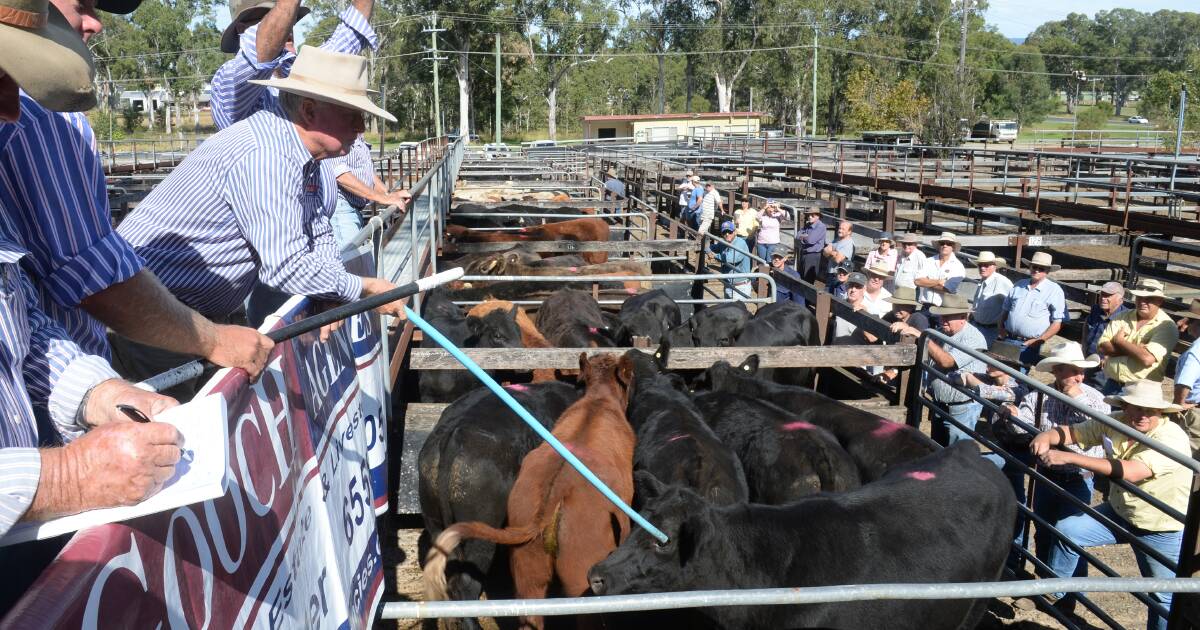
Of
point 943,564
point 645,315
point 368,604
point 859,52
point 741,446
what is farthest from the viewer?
point 859,52

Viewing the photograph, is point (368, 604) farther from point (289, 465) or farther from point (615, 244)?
point (615, 244)

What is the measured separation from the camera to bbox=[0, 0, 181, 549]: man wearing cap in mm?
1285

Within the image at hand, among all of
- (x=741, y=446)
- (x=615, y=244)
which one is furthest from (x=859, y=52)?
(x=741, y=446)

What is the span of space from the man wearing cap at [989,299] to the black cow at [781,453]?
5.05 m

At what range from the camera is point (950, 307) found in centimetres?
847

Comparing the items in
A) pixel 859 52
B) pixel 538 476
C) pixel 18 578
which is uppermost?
pixel 859 52

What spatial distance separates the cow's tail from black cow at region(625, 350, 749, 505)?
3.59 feet

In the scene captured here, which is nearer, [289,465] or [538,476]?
[289,465]

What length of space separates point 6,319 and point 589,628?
9.70 feet

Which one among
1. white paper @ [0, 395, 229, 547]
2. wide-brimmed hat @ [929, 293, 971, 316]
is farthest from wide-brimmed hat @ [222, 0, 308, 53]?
wide-brimmed hat @ [929, 293, 971, 316]

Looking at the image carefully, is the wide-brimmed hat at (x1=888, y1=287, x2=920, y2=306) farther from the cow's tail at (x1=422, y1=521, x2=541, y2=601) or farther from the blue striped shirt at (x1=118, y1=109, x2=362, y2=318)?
the blue striped shirt at (x1=118, y1=109, x2=362, y2=318)

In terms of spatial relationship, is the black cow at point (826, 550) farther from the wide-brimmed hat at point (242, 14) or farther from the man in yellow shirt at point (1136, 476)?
the wide-brimmed hat at point (242, 14)

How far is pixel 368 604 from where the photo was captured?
2.53 metres

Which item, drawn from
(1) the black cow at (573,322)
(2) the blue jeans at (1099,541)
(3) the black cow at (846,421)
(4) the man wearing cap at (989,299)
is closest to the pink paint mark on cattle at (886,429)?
(3) the black cow at (846,421)
